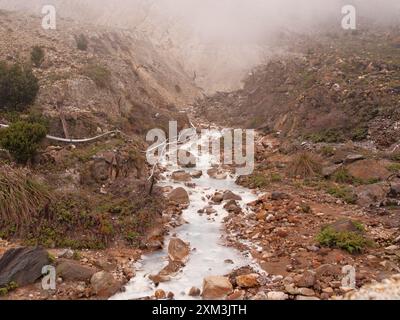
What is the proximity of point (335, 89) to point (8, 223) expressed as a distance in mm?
17929

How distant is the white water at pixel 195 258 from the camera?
8875 millimetres

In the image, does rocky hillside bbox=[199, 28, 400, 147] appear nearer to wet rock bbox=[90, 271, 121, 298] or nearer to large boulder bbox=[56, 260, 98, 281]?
wet rock bbox=[90, 271, 121, 298]

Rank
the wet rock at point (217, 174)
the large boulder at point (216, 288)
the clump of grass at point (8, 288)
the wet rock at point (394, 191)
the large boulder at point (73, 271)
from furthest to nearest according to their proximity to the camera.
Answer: the wet rock at point (217, 174), the wet rock at point (394, 191), the large boulder at point (73, 271), the large boulder at point (216, 288), the clump of grass at point (8, 288)

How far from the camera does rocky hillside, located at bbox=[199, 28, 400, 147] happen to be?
1908 cm

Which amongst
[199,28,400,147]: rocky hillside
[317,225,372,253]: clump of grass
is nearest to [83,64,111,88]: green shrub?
[199,28,400,147]: rocky hillside

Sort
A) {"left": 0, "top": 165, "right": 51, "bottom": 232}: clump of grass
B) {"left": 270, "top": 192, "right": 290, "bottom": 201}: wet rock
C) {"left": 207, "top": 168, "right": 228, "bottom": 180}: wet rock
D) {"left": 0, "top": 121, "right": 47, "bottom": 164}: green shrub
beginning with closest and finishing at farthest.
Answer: {"left": 0, "top": 165, "right": 51, "bottom": 232}: clump of grass
{"left": 0, "top": 121, "right": 47, "bottom": 164}: green shrub
{"left": 270, "top": 192, "right": 290, "bottom": 201}: wet rock
{"left": 207, "top": 168, "right": 228, "bottom": 180}: wet rock

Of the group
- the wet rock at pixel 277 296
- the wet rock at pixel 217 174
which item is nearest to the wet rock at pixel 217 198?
the wet rock at pixel 217 174

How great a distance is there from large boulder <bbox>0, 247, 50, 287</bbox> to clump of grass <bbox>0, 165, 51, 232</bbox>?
4.47 ft

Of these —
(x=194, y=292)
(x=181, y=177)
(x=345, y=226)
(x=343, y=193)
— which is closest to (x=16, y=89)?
(x=181, y=177)

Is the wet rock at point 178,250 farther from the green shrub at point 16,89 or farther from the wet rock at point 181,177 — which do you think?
the green shrub at point 16,89

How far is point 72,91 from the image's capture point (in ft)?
62.1

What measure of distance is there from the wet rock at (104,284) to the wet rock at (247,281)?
249 cm
